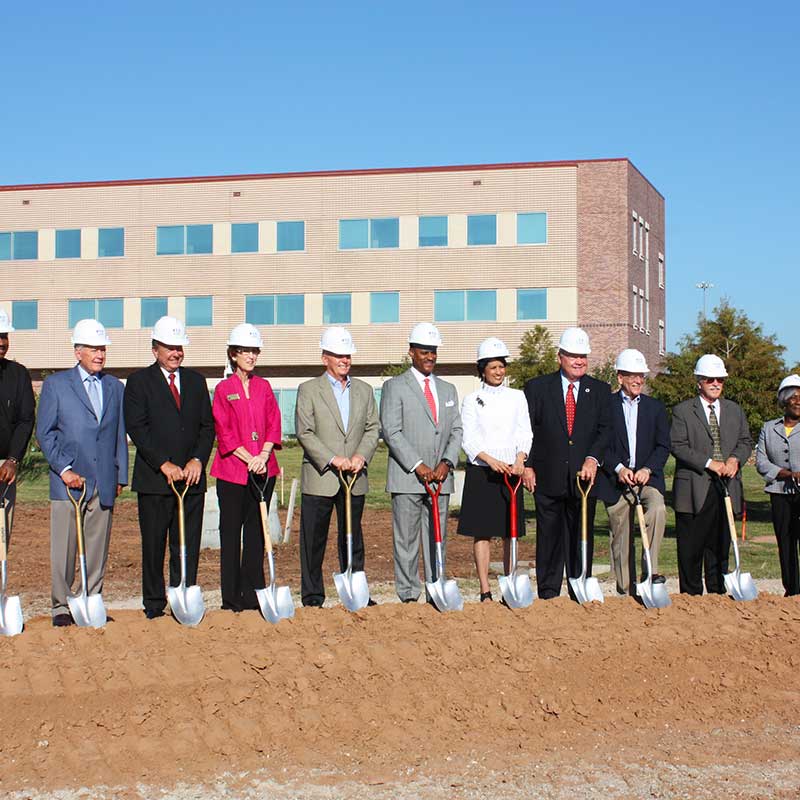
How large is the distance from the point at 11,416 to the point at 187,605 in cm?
188

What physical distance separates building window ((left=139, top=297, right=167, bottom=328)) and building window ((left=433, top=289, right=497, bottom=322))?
12.6 m

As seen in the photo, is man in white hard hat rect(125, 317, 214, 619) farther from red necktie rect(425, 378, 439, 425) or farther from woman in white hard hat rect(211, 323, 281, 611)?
red necktie rect(425, 378, 439, 425)

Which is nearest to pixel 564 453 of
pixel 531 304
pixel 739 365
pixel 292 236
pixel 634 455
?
pixel 634 455

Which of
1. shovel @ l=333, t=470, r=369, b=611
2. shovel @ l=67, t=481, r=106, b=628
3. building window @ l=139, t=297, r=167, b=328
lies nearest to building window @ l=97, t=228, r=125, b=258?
building window @ l=139, t=297, r=167, b=328

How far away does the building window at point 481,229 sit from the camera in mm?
50250

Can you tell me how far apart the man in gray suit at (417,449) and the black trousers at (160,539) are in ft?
4.83

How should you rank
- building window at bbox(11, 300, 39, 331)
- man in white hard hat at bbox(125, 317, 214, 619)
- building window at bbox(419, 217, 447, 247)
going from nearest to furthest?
1. man in white hard hat at bbox(125, 317, 214, 619)
2. building window at bbox(419, 217, 447, 247)
3. building window at bbox(11, 300, 39, 331)

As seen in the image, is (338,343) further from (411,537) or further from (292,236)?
(292,236)

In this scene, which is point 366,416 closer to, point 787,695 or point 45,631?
point 45,631

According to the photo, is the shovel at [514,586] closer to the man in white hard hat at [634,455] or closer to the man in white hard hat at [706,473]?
the man in white hard hat at [634,455]

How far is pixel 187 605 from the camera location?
775 cm

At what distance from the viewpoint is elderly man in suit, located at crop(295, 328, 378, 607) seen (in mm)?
8578

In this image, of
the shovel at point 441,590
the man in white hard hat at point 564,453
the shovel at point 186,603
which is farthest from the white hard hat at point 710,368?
the shovel at point 186,603

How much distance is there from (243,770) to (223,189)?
48.3 m
